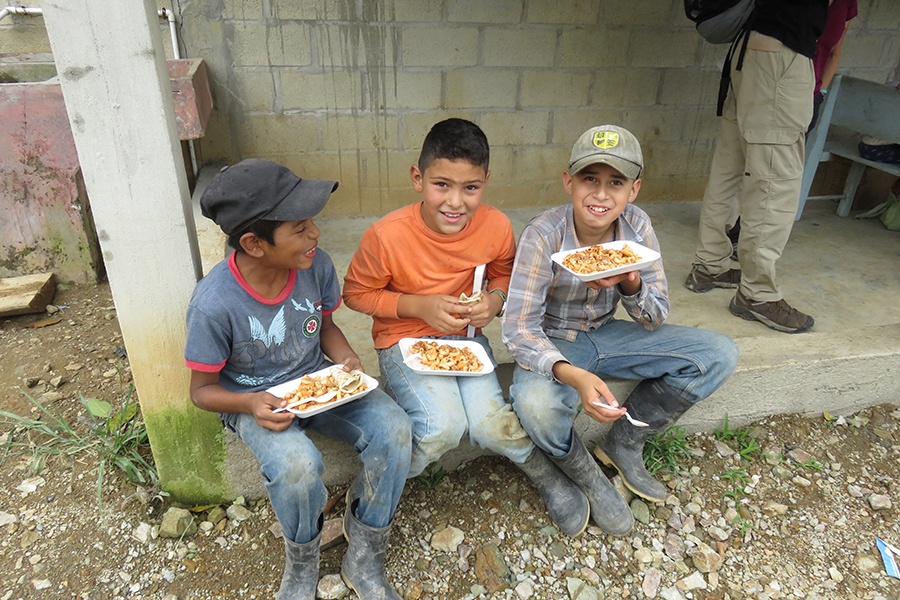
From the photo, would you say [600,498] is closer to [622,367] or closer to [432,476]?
[622,367]

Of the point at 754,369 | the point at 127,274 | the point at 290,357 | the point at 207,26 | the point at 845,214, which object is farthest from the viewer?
the point at 845,214

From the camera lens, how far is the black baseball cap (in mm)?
1689

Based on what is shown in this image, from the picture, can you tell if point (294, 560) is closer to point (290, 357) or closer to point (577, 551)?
point (290, 357)

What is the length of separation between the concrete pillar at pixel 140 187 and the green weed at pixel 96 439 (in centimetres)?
24

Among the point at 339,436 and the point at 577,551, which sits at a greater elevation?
the point at 339,436

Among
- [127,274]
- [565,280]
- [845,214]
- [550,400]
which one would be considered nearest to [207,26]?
[127,274]

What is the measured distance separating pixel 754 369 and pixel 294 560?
1.88 m

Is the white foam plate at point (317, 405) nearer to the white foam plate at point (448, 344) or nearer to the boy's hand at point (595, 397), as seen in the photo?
the white foam plate at point (448, 344)

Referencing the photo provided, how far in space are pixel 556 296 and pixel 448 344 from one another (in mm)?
459

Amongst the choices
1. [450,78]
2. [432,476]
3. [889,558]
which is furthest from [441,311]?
[450,78]

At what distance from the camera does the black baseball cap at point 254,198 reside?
1.69 meters

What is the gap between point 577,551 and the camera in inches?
85.4

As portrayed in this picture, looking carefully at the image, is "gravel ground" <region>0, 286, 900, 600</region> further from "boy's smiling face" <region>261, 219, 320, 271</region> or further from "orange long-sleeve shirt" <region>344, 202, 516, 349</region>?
"boy's smiling face" <region>261, 219, 320, 271</region>

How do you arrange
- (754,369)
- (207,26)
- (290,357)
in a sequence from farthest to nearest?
(207,26) → (754,369) → (290,357)
